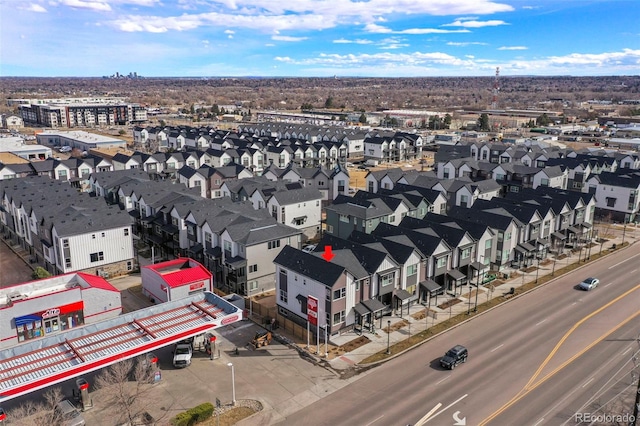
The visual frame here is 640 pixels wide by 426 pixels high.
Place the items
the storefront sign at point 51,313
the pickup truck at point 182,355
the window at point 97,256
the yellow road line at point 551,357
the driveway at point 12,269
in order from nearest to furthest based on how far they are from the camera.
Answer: the yellow road line at point 551,357 → the pickup truck at point 182,355 → the storefront sign at point 51,313 → the window at point 97,256 → the driveway at point 12,269

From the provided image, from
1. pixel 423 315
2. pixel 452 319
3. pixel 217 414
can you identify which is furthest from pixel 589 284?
pixel 217 414

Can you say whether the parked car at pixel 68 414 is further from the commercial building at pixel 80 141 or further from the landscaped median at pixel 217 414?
the commercial building at pixel 80 141

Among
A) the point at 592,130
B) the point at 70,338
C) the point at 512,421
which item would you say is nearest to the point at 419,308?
the point at 512,421

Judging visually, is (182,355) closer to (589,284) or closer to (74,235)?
(74,235)

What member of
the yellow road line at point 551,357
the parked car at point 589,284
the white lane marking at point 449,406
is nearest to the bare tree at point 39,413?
the white lane marking at point 449,406

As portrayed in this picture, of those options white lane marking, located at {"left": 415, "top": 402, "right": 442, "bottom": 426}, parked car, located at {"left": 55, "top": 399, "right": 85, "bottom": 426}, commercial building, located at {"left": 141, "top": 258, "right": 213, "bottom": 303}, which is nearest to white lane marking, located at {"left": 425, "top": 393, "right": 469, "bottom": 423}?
white lane marking, located at {"left": 415, "top": 402, "right": 442, "bottom": 426}
